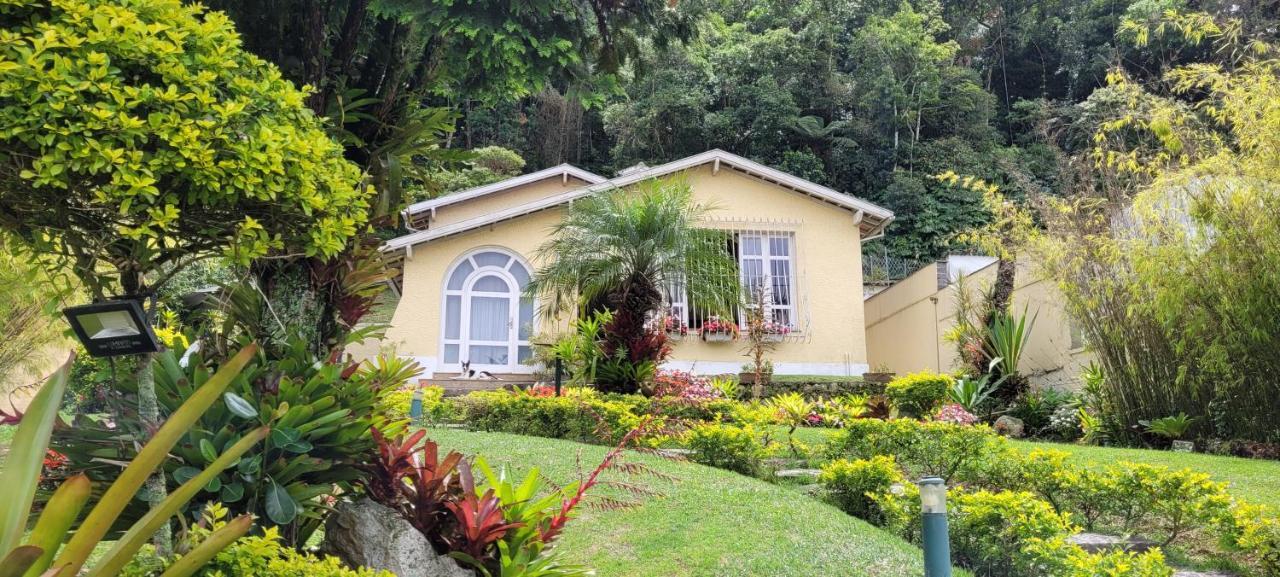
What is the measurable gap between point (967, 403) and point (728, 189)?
6299 mm

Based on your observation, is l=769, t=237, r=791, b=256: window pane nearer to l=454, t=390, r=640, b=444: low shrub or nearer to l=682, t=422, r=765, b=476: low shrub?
l=454, t=390, r=640, b=444: low shrub

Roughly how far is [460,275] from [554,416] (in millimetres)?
Result: 6772

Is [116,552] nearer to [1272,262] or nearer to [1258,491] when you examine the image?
[1258,491]

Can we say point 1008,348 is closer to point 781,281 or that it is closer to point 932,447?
point 781,281

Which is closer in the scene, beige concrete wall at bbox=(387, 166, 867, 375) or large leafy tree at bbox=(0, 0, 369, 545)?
large leafy tree at bbox=(0, 0, 369, 545)

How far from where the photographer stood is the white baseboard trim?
15.5m

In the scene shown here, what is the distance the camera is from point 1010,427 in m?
12.2

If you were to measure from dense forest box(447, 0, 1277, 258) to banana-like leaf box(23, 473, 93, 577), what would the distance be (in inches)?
1136

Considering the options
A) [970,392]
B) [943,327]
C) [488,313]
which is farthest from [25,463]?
[943,327]

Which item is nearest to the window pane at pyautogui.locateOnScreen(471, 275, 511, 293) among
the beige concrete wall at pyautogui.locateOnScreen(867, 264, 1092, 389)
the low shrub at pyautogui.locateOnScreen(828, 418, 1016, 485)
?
the beige concrete wall at pyautogui.locateOnScreen(867, 264, 1092, 389)

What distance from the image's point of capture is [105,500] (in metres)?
2.17

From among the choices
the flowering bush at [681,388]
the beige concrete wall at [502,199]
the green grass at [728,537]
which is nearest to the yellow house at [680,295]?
the beige concrete wall at [502,199]

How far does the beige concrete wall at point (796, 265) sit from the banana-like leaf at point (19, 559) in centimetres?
1316

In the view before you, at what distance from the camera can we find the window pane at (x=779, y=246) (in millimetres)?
16534
